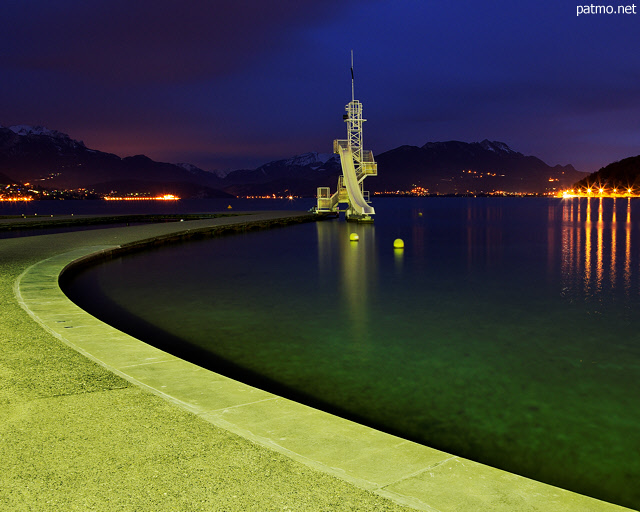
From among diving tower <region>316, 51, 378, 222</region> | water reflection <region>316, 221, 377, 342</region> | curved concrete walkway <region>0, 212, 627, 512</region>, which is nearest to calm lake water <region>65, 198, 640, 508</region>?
water reflection <region>316, 221, 377, 342</region>

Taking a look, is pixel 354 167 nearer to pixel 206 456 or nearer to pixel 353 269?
pixel 353 269

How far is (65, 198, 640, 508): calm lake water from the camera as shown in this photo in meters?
6.33

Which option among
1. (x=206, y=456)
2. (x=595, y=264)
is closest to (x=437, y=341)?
(x=206, y=456)

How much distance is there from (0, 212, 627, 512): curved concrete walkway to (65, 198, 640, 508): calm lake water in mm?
2067

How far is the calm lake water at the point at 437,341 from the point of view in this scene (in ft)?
20.8

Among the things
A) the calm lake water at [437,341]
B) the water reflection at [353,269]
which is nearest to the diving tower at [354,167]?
the water reflection at [353,269]

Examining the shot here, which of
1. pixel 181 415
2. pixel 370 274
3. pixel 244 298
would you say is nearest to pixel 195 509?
pixel 181 415

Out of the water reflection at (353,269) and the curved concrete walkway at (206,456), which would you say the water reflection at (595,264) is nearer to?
the water reflection at (353,269)

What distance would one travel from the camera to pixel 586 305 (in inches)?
565

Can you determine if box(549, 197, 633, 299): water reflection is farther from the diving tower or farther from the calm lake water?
the diving tower

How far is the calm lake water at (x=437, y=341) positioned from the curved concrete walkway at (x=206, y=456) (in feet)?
6.78

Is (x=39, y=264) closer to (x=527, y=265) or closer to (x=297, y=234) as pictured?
(x=527, y=265)

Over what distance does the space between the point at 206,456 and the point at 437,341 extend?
7.32m

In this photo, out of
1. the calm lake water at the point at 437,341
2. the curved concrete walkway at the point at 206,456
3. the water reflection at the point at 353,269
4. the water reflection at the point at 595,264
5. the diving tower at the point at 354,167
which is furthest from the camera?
the diving tower at the point at 354,167
